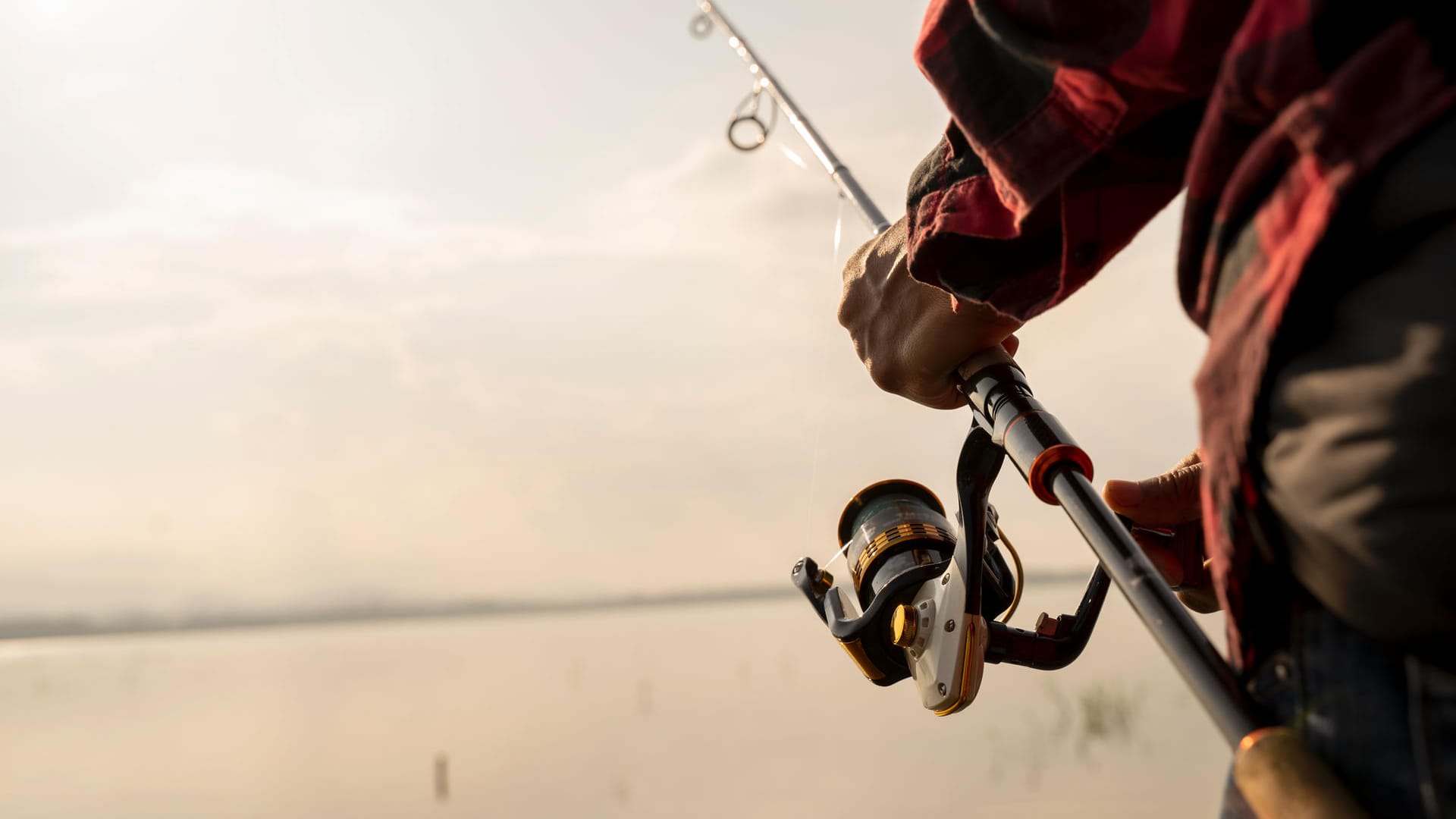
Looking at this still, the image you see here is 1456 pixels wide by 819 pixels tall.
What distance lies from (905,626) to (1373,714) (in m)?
1.01

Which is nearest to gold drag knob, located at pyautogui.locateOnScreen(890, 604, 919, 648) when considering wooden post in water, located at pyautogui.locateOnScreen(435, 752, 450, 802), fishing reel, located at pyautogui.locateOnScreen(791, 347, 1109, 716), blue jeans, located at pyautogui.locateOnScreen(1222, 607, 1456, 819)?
fishing reel, located at pyautogui.locateOnScreen(791, 347, 1109, 716)

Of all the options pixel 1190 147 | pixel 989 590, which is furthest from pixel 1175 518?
pixel 1190 147

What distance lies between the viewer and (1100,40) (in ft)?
2.41

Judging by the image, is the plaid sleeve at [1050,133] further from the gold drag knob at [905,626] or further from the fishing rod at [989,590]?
the gold drag knob at [905,626]

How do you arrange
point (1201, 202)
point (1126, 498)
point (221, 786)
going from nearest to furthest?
point (1201, 202), point (1126, 498), point (221, 786)

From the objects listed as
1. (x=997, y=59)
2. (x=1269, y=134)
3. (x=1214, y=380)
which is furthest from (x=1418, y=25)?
(x=997, y=59)

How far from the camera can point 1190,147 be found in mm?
859

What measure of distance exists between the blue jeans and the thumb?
839mm

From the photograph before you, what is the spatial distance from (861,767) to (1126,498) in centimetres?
563

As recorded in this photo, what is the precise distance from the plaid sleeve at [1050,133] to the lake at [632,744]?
5.36 m

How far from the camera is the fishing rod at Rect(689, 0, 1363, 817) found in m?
0.68

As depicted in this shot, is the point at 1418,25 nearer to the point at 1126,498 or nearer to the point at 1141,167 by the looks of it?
the point at 1141,167

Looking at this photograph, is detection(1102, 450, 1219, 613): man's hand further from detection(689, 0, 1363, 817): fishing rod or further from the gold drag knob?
the gold drag knob

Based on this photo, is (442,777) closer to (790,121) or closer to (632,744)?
(632,744)
